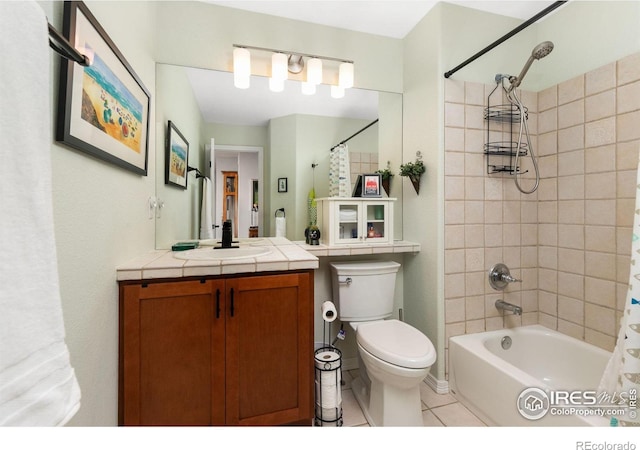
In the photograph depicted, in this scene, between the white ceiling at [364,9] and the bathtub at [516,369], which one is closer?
the bathtub at [516,369]

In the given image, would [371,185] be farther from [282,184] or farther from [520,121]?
[520,121]

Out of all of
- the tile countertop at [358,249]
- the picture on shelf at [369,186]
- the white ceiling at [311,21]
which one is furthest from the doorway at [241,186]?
the picture on shelf at [369,186]

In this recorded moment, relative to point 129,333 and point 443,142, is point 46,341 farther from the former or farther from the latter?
point 443,142

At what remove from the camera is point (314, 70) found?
5.85ft

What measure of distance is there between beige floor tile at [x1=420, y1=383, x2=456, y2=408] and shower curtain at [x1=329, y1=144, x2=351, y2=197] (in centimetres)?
135

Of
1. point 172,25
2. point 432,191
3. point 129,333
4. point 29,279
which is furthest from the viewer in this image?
point 432,191

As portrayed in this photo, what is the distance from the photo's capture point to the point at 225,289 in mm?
1190

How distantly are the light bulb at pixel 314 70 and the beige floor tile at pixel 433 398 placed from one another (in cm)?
210

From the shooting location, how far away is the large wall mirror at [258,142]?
1.67 metres

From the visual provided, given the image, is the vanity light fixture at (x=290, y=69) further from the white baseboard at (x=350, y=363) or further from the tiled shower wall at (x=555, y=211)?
the white baseboard at (x=350, y=363)

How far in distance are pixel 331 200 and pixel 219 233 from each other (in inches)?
30.5

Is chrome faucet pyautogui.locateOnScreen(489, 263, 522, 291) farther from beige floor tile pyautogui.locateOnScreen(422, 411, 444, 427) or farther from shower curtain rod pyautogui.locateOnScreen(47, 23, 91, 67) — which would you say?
shower curtain rod pyautogui.locateOnScreen(47, 23, 91, 67)

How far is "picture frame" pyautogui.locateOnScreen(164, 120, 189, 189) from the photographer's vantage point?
1622 millimetres
